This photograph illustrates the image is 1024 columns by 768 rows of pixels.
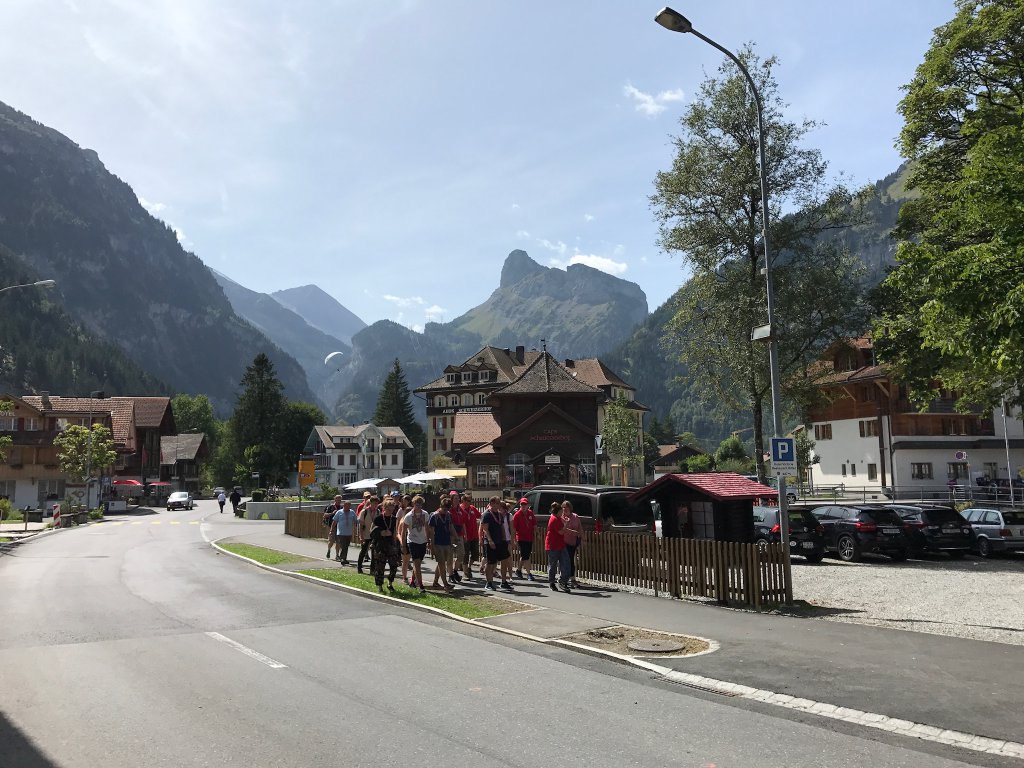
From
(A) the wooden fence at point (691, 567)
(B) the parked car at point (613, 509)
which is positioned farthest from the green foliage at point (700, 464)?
(A) the wooden fence at point (691, 567)

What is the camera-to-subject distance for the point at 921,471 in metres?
54.5

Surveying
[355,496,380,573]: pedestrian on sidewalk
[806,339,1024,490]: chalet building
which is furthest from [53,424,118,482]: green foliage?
[806,339,1024,490]: chalet building

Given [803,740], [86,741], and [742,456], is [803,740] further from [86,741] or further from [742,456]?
[742,456]

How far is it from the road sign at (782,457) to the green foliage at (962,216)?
4777mm

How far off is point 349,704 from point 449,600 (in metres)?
6.63

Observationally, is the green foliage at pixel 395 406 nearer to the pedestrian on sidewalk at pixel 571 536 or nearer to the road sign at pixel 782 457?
the pedestrian on sidewalk at pixel 571 536

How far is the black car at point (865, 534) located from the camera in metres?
20.3

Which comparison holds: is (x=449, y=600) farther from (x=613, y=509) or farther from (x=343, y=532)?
(x=343, y=532)

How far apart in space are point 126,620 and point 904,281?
19.7 m

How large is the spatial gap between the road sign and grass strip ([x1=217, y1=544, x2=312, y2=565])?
13.6m

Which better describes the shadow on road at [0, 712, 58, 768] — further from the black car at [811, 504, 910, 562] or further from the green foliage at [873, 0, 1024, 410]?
the black car at [811, 504, 910, 562]

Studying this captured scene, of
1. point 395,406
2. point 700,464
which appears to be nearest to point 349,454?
point 395,406

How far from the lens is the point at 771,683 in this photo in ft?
26.8

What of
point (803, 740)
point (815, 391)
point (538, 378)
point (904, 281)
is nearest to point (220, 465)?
point (538, 378)
